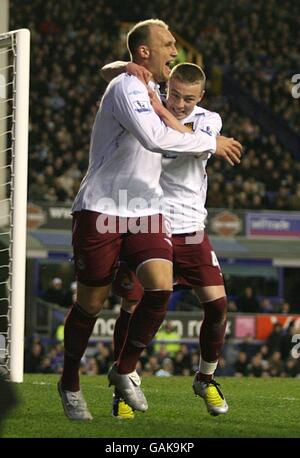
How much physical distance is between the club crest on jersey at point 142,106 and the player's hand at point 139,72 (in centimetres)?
21

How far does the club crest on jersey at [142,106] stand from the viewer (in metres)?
6.08

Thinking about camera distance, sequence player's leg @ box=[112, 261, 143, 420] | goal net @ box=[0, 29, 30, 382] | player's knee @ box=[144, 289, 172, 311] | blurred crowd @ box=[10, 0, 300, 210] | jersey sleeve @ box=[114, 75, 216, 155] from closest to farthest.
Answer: jersey sleeve @ box=[114, 75, 216, 155] < player's knee @ box=[144, 289, 172, 311] < player's leg @ box=[112, 261, 143, 420] < goal net @ box=[0, 29, 30, 382] < blurred crowd @ box=[10, 0, 300, 210]

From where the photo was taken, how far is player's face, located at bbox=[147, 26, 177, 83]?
6.34 meters

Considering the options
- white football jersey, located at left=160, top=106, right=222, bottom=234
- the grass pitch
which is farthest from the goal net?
white football jersey, located at left=160, top=106, right=222, bottom=234

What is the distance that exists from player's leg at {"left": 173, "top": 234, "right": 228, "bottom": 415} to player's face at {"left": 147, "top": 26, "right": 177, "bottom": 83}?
40.5 inches

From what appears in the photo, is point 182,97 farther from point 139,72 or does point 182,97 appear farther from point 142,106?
point 142,106

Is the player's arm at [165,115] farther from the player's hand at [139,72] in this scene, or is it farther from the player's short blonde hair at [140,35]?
the player's short blonde hair at [140,35]

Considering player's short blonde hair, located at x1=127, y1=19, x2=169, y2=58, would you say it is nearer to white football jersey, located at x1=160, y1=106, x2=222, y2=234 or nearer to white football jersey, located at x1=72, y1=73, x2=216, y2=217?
white football jersey, located at x1=72, y1=73, x2=216, y2=217


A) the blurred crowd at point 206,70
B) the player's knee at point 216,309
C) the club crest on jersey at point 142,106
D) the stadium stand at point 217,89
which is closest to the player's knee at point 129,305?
the player's knee at point 216,309

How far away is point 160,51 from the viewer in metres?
6.35

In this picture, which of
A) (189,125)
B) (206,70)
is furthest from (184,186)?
(206,70)

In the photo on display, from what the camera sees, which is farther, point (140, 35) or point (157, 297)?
point (140, 35)

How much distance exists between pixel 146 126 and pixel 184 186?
2.69 feet
